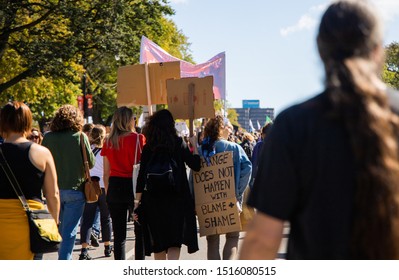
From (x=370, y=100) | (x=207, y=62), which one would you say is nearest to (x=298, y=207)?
(x=370, y=100)

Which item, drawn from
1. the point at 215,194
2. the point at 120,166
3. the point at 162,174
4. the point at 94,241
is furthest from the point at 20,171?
the point at 94,241

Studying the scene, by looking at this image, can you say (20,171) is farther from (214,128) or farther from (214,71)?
(214,71)

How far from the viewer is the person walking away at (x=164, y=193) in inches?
289

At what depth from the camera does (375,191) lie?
7.77ft

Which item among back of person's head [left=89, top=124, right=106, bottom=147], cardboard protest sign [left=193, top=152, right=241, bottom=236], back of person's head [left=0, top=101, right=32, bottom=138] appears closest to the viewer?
back of person's head [left=0, top=101, right=32, bottom=138]

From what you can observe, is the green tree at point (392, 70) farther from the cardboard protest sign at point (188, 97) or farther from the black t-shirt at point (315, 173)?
the black t-shirt at point (315, 173)

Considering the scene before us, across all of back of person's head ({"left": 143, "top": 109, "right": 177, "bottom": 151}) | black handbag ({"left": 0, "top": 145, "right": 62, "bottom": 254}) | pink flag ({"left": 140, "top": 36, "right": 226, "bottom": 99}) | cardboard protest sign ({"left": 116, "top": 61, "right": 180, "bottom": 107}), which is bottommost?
black handbag ({"left": 0, "top": 145, "right": 62, "bottom": 254})

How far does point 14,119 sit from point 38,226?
762 mm

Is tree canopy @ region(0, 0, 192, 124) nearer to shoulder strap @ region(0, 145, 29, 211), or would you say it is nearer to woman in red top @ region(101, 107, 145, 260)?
woman in red top @ region(101, 107, 145, 260)

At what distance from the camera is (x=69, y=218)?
8.14 m

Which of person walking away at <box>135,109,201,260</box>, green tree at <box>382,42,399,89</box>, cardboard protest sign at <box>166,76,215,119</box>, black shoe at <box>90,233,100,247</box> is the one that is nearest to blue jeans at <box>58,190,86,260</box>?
person walking away at <box>135,109,201,260</box>

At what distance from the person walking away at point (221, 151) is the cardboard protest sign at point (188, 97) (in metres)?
0.26

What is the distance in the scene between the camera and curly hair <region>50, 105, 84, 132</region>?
8.07m

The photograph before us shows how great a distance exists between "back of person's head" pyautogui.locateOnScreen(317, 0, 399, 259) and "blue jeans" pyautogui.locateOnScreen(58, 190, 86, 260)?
19.3 feet
